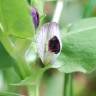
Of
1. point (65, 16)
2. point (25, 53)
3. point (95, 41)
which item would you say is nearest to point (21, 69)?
point (25, 53)

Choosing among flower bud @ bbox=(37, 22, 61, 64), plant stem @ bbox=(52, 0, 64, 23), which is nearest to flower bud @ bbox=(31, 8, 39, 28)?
flower bud @ bbox=(37, 22, 61, 64)

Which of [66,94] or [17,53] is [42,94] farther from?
[17,53]

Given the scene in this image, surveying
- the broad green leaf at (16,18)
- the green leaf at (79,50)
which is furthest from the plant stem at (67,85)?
the broad green leaf at (16,18)

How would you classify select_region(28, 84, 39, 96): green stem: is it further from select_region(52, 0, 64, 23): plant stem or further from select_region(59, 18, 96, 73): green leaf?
select_region(52, 0, 64, 23): plant stem

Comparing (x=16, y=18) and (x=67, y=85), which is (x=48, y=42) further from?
(x=67, y=85)

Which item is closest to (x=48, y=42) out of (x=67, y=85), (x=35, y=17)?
(x=35, y=17)

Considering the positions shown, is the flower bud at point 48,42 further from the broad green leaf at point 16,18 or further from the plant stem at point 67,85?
the plant stem at point 67,85
